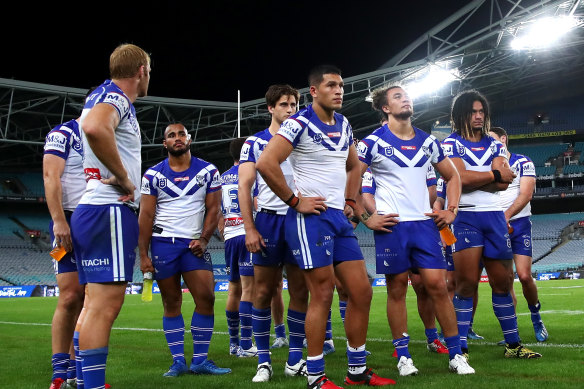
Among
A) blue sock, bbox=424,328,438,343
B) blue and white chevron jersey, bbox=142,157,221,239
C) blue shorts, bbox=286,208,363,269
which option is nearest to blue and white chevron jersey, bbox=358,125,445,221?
blue shorts, bbox=286,208,363,269

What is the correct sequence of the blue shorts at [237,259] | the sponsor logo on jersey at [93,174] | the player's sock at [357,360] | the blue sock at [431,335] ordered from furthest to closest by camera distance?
1. the blue shorts at [237,259]
2. the blue sock at [431,335]
3. the player's sock at [357,360]
4. the sponsor logo on jersey at [93,174]

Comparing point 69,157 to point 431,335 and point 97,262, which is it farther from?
point 431,335

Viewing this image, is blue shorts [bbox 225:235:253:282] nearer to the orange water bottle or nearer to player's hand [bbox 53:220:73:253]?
the orange water bottle

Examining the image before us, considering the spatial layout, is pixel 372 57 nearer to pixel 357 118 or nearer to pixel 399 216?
pixel 357 118

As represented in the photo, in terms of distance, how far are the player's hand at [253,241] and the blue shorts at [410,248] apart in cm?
104

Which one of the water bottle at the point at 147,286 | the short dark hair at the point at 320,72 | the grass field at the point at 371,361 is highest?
the short dark hair at the point at 320,72

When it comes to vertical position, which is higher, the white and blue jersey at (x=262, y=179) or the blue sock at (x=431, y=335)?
the white and blue jersey at (x=262, y=179)

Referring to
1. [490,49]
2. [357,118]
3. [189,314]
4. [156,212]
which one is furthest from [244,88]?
[156,212]

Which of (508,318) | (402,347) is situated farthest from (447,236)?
(508,318)

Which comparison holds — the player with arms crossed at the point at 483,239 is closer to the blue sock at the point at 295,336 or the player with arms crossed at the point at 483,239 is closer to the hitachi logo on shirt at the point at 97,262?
the blue sock at the point at 295,336

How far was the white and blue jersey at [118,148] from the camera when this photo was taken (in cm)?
374

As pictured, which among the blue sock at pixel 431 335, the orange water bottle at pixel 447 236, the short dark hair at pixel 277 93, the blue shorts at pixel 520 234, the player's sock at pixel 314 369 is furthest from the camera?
the blue shorts at pixel 520 234

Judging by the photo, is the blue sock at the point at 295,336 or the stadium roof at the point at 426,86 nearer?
the blue sock at the point at 295,336

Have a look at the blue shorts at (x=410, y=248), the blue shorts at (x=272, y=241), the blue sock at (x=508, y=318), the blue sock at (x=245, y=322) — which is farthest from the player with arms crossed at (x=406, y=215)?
the blue sock at (x=245, y=322)
